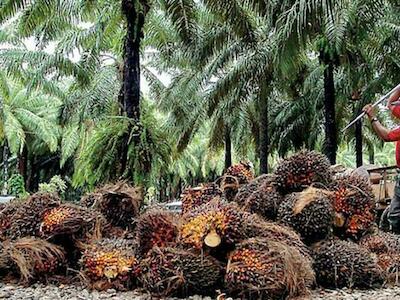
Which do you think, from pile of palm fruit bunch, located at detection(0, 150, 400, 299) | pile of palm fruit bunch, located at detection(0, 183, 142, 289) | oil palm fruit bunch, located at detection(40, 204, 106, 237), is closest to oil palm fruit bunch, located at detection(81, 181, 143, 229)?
pile of palm fruit bunch, located at detection(0, 150, 400, 299)

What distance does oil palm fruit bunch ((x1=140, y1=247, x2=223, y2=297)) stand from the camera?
14.4ft

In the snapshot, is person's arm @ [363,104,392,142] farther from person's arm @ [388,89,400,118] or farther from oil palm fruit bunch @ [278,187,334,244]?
oil palm fruit bunch @ [278,187,334,244]

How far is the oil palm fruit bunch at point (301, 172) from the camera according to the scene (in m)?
5.45

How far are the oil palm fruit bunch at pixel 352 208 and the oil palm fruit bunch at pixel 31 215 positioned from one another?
2636 mm

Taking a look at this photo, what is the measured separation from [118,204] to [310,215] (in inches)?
79.7

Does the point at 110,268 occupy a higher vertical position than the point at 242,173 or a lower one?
lower

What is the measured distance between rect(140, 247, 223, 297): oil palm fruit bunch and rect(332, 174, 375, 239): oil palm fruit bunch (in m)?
1.53

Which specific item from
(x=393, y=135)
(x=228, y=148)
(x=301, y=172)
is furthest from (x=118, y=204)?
(x=228, y=148)

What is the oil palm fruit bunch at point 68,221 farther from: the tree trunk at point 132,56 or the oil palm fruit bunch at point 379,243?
the tree trunk at point 132,56

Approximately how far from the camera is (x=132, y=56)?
30.4 feet

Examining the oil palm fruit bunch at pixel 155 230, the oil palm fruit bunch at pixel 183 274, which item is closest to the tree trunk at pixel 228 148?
the oil palm fruit bunch at pixel 155 230

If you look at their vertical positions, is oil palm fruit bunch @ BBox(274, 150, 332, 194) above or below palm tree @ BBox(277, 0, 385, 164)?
below

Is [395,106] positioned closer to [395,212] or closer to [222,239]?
[395,212]

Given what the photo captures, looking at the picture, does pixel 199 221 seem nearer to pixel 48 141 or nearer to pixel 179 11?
pixel 179 11
